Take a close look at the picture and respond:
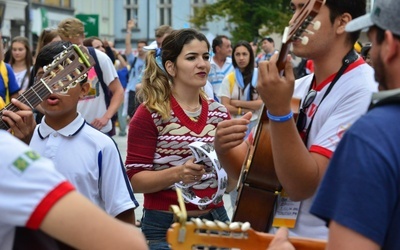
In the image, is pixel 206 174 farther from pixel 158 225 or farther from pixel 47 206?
pixel 47 206

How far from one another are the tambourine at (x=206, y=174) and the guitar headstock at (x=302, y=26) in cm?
130

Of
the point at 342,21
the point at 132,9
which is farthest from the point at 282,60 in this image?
the point at 132,9

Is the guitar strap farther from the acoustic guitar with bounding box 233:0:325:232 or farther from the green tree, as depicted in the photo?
the green tree

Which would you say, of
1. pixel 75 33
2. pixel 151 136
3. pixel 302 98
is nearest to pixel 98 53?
pixel 75 33

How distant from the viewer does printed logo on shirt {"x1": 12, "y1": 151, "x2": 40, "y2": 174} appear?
2186mm

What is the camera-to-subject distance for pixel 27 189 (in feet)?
7.14

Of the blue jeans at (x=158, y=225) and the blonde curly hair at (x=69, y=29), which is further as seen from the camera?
the blonde curly hair at (x=69, y=29)

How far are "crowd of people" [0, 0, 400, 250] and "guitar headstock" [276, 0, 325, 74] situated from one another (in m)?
0.06

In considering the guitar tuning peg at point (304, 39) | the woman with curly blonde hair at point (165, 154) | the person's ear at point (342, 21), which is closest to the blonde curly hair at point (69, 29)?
the woman with curly blonde hair at point (165, 154)

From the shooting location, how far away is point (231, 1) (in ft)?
124

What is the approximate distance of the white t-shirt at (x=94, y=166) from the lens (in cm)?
420

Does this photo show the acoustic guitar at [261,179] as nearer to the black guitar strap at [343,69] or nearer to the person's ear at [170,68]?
the black guitar strap at [343,69]

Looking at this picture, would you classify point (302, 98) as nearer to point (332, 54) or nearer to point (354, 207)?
point (332, 54)

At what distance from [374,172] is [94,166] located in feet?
7.13
